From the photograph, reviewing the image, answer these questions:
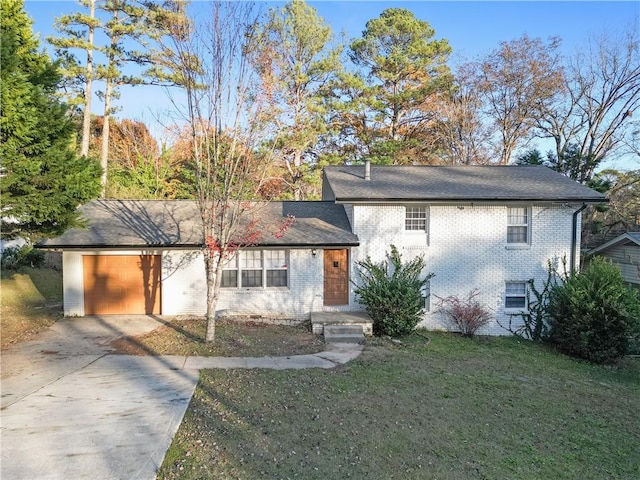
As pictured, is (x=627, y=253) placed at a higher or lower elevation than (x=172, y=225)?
lower

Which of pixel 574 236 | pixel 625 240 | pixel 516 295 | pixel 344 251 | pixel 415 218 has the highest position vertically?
pixel 415 218

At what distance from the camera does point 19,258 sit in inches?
698

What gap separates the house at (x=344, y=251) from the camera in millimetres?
12711

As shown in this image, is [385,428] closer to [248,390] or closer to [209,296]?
[248,390]

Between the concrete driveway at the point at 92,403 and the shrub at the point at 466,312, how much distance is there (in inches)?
177

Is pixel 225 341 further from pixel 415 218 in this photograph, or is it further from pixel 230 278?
pixel 415 218

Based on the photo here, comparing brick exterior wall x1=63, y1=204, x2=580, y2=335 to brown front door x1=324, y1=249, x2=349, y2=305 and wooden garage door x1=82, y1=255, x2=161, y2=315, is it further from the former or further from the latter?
wooden garage door x1=82, y1=255, x2=161, y2=315

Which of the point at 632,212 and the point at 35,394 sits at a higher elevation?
the point at 632,212

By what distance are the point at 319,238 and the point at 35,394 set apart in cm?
824

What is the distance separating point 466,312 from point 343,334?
443 cm

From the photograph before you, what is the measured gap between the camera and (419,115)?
→ 28219mm

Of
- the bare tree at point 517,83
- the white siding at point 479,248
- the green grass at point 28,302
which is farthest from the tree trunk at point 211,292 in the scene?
the bare tree at point 517,83

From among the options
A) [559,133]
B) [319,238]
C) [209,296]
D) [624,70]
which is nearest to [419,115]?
[559,133]

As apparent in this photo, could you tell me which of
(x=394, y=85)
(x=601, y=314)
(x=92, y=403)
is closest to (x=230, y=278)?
(x=92, y=403)
